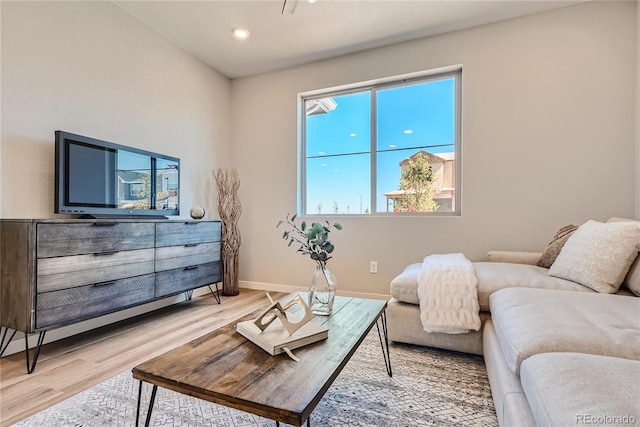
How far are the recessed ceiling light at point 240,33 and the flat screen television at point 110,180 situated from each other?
1.37 m

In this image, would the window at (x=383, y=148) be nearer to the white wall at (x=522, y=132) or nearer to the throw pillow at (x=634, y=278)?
the white wall at (x=522, y=132)

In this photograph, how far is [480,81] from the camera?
2896mm

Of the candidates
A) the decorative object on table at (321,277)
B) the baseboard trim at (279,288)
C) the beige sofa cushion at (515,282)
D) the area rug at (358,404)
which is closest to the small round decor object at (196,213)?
the baseboard trim at (279,288)

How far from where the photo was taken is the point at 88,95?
→ 2.41 metres

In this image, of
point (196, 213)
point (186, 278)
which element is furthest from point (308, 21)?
point (186, 278)

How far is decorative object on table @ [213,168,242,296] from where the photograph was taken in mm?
3477

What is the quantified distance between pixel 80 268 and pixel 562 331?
2504 millimetres

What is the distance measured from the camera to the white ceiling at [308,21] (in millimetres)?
2611

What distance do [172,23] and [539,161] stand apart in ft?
11.7

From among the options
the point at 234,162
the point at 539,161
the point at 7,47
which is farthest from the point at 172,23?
the point at 539,161

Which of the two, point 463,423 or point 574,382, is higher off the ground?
point 574,382

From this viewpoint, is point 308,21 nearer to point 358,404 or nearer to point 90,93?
point 90,93

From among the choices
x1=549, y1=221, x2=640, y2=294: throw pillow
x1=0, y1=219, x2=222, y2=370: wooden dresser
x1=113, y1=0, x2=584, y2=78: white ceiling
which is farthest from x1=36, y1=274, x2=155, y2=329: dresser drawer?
x1=549, y1=221, x2=640, y2=294: throw pillow

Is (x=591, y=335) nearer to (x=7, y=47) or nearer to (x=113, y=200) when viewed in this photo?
(x=113, y=200)
